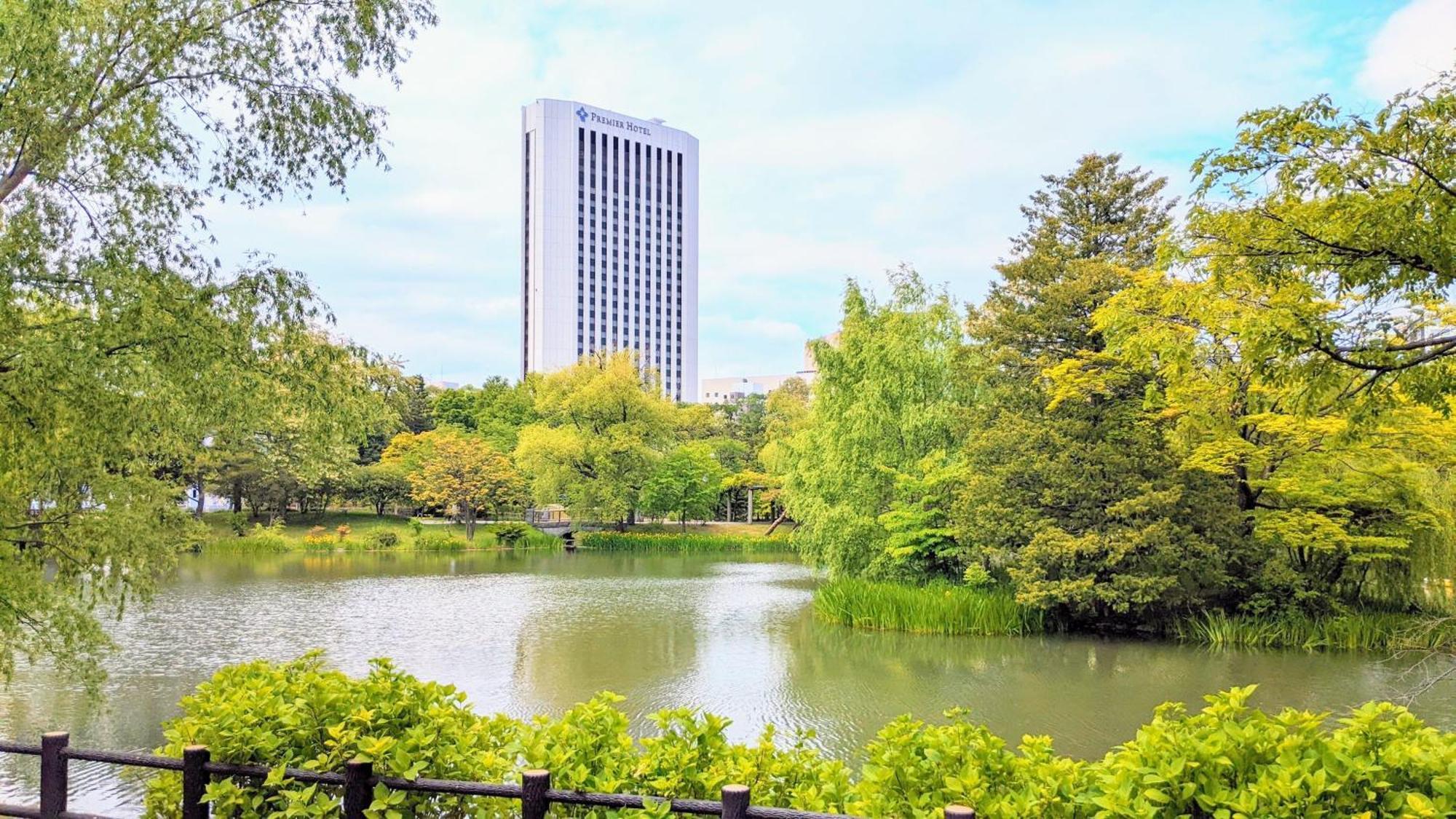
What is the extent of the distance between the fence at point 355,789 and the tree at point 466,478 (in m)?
27.8

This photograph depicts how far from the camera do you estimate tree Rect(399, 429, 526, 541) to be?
30.5 meters

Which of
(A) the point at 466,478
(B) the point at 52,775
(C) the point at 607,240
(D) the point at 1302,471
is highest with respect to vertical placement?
(C) the point at 607,240

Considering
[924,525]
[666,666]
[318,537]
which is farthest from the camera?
[318,537]

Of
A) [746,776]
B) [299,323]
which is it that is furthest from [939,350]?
[746,776]

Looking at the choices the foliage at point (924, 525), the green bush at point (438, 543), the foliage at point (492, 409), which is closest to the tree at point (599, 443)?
the green bush at point (438, 543)

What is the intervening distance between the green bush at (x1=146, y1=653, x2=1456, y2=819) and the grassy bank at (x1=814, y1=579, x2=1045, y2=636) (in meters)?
10.1

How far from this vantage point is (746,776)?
116 inches

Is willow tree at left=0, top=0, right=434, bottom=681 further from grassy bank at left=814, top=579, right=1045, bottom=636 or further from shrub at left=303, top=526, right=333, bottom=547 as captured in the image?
shrub at left=303, top=526, right=333, bottom=547

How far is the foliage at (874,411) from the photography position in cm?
1526

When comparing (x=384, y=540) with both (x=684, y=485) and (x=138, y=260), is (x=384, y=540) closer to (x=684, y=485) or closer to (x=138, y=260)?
(x=684, y=485)

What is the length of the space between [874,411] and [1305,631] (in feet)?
22.4

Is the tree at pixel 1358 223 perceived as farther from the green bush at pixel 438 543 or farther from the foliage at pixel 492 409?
the foliage at pixel 492 409

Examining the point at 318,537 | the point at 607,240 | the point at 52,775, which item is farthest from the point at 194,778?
the point at 607,240

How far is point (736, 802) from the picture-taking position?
2457 millimetres
